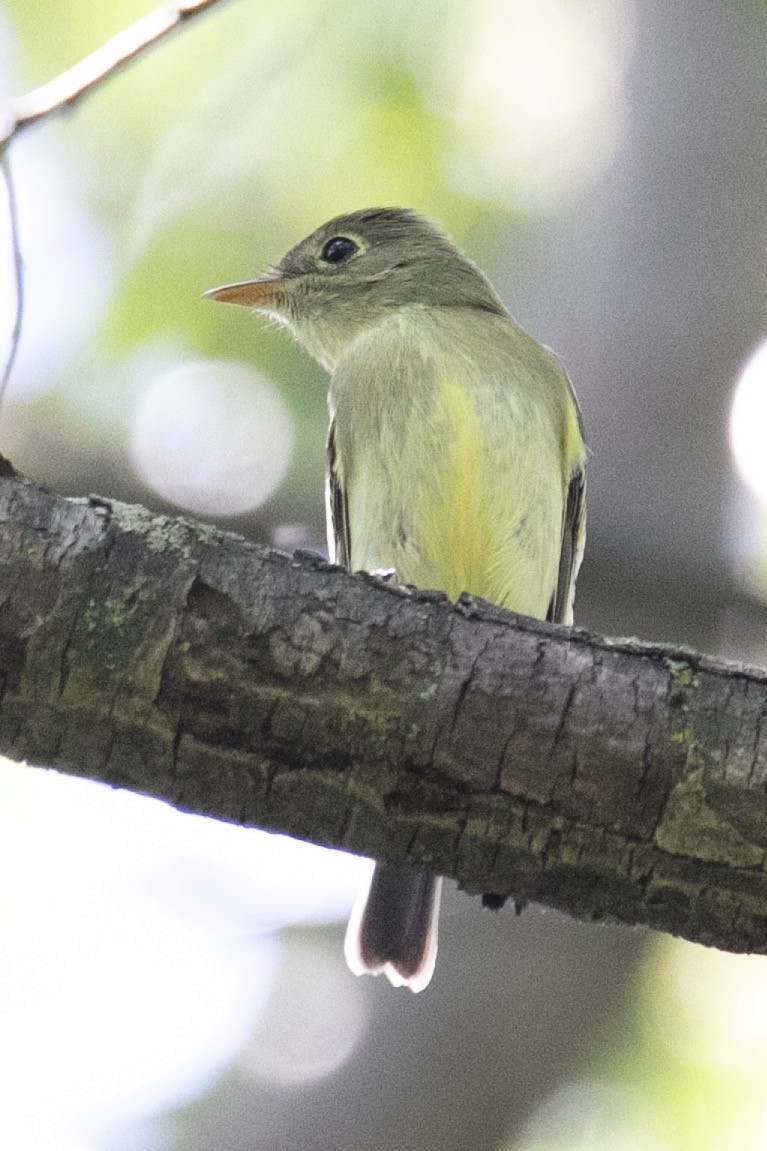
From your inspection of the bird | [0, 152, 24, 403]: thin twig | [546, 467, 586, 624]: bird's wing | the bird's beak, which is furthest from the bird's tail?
the bird's beak

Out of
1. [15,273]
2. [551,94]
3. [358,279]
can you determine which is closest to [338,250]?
[358,279]

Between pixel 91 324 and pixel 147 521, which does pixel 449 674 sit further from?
pixel 91 324

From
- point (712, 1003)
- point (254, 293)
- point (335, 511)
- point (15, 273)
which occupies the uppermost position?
point (254, 293)

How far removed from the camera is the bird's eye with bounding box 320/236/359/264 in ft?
17.0

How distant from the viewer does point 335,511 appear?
4.47 m

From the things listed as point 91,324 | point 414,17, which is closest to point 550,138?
point 414,17

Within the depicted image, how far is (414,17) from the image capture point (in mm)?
4746

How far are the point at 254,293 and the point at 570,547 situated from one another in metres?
1.44

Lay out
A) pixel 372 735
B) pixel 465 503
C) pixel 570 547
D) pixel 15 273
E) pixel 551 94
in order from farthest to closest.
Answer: pixel 551 94 → pixel 570 547 → pixel 465 503 → pixel 15 273 → pixel 372 735

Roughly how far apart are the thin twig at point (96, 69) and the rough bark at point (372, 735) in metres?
0.66

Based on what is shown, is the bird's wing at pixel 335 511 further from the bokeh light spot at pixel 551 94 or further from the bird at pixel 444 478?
the bokeh light spot at pixel 551 94

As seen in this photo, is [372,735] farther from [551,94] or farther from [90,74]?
[551,94]

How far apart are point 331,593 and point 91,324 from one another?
2.55 meters

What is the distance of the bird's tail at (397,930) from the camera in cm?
353
